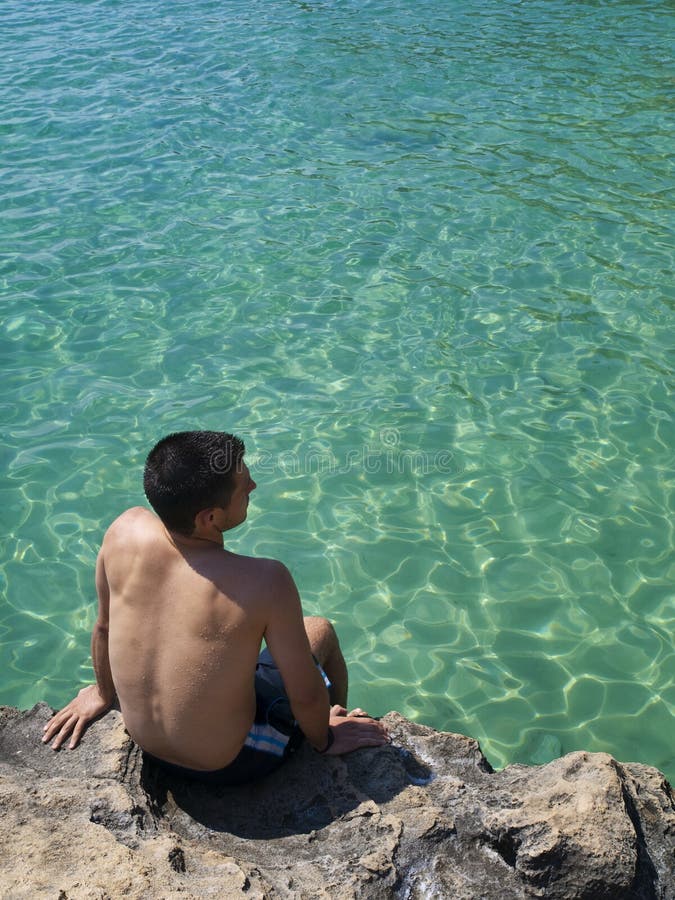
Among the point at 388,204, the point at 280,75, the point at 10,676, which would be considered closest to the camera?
the point at 10,676

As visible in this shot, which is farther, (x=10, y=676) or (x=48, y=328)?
(x=48, y=328)

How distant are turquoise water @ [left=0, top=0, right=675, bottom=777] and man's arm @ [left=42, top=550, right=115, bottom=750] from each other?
0.99 m

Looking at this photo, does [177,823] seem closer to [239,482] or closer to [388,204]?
[239,482]

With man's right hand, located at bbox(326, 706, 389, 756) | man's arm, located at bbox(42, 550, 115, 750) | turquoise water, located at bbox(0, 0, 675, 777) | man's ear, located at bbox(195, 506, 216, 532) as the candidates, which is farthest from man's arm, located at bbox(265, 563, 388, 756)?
turquoise water, located at bbox(0, 0, 675, 777)

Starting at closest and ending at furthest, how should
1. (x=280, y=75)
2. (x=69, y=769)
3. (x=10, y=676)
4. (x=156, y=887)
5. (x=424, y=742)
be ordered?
(x=156, y=887) < (x=69, y=769) < (x=424, y=742) < (x=10, y=676) < (x=280, y=75)

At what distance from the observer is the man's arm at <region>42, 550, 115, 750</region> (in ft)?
9.23

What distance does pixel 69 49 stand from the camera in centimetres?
1216

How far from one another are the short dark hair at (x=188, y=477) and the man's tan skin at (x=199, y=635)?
30 millimetres

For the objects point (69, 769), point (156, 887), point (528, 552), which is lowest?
point (528, 552)

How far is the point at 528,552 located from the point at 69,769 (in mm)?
2509

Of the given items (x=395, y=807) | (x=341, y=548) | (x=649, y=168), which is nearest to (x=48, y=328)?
(x=341, y=548)

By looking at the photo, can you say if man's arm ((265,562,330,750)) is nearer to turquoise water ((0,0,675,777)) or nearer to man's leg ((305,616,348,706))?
man's leg ((305,616,348,706))

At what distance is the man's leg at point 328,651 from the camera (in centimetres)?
294

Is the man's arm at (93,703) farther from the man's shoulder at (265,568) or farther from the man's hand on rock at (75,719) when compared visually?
the man's shoulder at (265,568)
